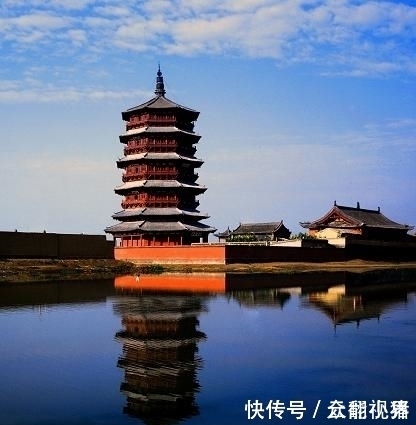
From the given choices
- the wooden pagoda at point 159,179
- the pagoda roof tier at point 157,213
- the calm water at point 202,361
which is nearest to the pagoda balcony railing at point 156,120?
the wooden pagoda at point 159,179

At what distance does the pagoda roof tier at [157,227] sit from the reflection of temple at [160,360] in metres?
32.6

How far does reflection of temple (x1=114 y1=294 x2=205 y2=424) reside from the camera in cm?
1095

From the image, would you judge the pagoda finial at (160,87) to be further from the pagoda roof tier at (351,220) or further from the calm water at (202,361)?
the calm water at (202,361)

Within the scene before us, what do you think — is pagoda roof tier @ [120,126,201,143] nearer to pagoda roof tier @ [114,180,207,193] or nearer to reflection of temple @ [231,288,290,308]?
pagoda roof tier @ [114,180,207,193]

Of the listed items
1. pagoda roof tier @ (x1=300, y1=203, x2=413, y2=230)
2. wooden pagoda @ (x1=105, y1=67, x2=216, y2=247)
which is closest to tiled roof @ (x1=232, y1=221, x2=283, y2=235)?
pagoda roof tier @ (x1=300, y1=203, x2=413, y2=230)

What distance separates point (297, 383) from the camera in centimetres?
1261

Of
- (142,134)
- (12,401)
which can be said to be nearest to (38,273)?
A: (142,134)

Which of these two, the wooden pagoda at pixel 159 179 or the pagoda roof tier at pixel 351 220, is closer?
the wooden pagoda at pixel 159 179

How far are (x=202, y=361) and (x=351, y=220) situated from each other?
185ft

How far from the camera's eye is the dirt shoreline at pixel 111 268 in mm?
42031

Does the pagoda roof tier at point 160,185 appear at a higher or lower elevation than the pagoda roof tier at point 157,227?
higher

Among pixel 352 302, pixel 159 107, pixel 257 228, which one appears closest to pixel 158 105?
pixel 159 107

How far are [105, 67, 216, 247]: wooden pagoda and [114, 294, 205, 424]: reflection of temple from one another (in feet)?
110

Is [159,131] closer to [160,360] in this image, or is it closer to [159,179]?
[159,179]
